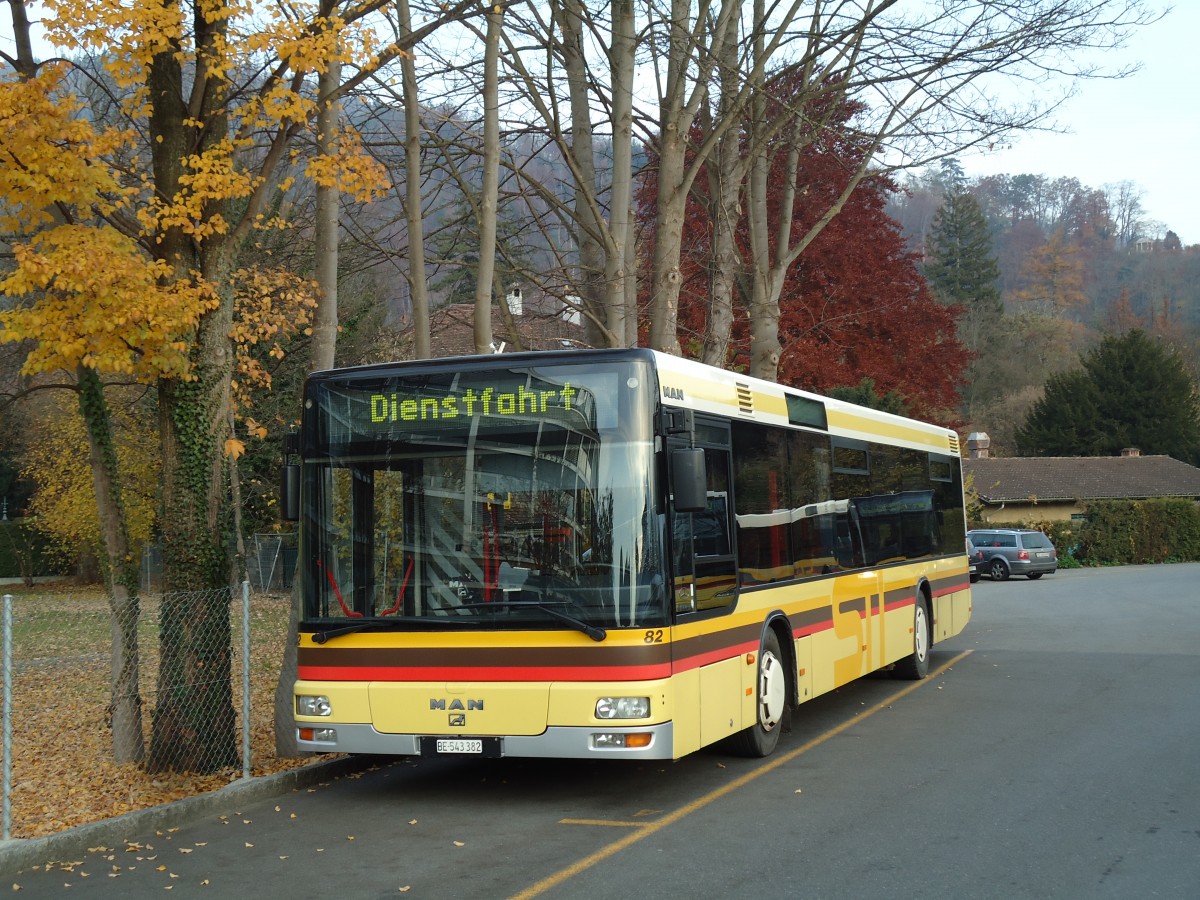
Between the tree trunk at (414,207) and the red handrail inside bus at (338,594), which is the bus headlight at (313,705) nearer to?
the red handrail inside bus at (338,594)

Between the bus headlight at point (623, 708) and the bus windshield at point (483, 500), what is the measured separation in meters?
0.42

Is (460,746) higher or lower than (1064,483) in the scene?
lower

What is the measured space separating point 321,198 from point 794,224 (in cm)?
3063

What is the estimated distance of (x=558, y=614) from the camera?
8.49 metres

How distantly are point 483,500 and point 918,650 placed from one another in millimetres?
8702

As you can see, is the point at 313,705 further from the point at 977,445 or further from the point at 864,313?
the point at 977,445

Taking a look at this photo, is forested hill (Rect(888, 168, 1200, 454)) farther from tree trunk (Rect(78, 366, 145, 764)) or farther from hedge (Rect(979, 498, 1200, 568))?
tree trunk (Rect(78, 366, 145, 764))

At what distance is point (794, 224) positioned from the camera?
1635 inches

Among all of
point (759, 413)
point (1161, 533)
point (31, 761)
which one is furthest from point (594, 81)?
point (1161, 533)

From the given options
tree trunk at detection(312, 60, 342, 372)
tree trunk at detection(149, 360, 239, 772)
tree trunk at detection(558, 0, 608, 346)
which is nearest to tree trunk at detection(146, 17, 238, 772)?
tree trunk at detection(149, 360, 239, 772)

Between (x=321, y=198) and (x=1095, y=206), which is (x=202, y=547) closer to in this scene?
(x=321, y=198)

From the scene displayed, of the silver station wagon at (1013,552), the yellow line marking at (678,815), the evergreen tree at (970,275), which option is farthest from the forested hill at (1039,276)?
the yellow line marking at (678,815)

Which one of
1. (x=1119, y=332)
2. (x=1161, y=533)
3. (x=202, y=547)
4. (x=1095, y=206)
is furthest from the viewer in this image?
(x=1095, y=206)

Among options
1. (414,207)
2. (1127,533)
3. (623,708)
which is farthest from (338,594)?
(1127,533)
